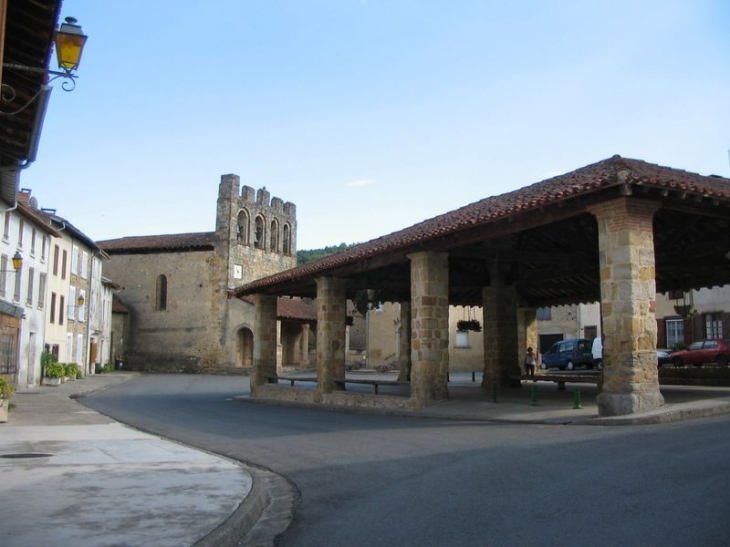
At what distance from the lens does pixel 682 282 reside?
835 inches

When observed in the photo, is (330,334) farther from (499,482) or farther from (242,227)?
(242,227)

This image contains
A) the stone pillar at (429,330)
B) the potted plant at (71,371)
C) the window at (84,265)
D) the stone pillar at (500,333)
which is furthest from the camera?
the window at (84,265)

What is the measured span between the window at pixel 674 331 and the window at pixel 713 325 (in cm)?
183

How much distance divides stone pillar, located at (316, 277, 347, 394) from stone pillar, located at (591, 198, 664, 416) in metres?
9.56

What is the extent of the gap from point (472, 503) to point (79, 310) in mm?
35943

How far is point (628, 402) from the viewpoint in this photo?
1120 centimetres

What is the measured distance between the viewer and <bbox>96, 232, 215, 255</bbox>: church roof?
155 ft

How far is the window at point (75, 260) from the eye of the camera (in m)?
36.9

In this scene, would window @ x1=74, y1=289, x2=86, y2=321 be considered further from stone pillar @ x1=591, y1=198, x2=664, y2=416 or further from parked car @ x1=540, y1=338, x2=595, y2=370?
Result: stone pillar @ x1=591, y1=198, x2=664, y2=416

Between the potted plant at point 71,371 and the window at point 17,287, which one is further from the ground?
the window at point 17,287

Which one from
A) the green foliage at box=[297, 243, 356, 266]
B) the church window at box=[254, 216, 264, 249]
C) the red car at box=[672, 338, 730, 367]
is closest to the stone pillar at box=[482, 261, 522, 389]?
the red car at box=[672, 338, 730, 367]

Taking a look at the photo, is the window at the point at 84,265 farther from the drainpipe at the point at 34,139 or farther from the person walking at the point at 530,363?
the drainpipe at the point at 34,139

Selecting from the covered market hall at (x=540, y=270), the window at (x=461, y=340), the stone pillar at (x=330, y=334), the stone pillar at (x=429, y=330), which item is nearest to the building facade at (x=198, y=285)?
the window at (x=461, y=340)

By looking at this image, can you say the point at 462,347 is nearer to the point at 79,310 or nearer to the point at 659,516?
the point at 79,310
